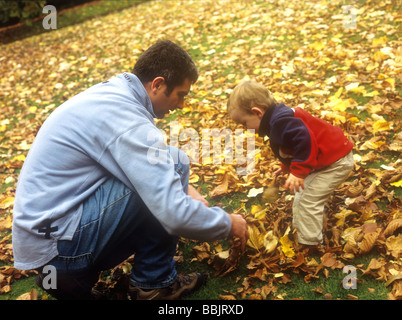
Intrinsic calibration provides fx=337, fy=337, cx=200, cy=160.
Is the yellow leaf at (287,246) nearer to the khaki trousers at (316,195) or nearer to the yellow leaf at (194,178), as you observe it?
the khaki trousers at (316,195)

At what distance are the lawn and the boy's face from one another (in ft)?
2.08

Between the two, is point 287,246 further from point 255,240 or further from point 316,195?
point 316,195

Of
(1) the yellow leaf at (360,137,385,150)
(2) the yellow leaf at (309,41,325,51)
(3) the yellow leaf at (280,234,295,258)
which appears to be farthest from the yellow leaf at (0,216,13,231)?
(2) the yellow leaf at (309,41,325,51)

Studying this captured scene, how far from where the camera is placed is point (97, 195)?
1598 millimetres

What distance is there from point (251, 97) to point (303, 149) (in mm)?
446

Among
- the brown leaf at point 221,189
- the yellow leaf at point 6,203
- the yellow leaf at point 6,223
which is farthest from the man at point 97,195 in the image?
the yellow leaf at point 6,203

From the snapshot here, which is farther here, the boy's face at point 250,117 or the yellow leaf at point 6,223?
the yellow leaf at point 6,223

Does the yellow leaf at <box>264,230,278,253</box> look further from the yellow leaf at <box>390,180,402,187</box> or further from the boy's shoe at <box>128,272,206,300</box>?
the yellow leaf at <box>390,180,402,187</box>

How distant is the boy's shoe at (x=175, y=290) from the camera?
1834 millimetres

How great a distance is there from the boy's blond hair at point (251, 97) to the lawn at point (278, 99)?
75 centimetres

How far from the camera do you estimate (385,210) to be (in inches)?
86.0

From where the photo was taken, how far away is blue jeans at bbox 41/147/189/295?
1569mm
